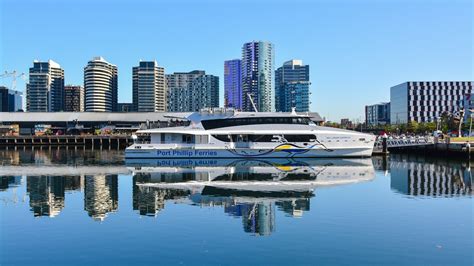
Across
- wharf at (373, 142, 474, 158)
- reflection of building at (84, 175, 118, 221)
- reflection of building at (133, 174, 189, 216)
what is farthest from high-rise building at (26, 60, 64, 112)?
reflection of building at (133, 174, 189, 216)

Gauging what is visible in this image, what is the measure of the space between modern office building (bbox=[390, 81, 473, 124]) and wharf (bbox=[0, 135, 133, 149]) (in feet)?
298

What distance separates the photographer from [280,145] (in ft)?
138

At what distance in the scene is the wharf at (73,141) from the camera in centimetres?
7631

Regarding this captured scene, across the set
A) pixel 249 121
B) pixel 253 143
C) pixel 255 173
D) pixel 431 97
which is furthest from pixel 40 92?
pixel 255 173

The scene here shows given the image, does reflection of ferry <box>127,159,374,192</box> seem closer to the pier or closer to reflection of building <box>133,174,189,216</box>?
reflection of building <box>133,174,189,216</box>

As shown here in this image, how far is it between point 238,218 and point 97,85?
172 meters

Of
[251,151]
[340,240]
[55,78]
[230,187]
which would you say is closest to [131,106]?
[55,78]

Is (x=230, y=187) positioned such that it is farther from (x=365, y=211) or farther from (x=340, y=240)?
(x=340, y=240)

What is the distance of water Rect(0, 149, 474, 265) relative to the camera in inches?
500

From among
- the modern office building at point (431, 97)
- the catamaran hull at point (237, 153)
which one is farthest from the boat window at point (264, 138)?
the modern office building at point (431, 97)

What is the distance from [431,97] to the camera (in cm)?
13438

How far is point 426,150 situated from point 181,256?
148 ft

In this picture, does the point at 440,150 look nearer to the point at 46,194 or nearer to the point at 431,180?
the point at 431,180

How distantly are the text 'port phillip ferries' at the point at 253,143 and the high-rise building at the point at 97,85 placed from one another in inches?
5639
